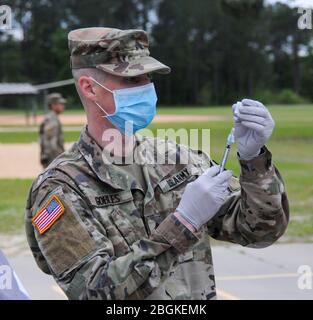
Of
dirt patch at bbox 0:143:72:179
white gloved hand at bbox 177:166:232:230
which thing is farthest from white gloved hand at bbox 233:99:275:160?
dirt patch at bbox 0:143:72:179

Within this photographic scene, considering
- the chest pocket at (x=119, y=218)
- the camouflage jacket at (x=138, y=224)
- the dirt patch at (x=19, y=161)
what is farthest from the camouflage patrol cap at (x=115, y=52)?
the dirt patch at (x=19, y=161)

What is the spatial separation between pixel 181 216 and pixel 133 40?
60 cm

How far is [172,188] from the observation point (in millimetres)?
2156

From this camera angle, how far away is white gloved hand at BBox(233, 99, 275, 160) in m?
1.95

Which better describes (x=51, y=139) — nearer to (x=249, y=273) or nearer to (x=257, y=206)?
A: (x=249, y=273)

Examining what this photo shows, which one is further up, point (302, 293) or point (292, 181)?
point (302, 293)

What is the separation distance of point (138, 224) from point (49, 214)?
28 cm

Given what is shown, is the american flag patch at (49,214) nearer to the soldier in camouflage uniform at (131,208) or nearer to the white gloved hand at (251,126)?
the soldier in camouflage uniform at (131,208)

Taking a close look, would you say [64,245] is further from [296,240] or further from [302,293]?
[296,240]

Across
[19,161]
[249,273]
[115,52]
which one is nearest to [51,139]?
[249,273]

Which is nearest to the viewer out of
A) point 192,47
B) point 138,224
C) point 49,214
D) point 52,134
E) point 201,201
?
point 201,201

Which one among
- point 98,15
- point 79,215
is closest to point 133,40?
point 79,215

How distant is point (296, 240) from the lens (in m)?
7.55
